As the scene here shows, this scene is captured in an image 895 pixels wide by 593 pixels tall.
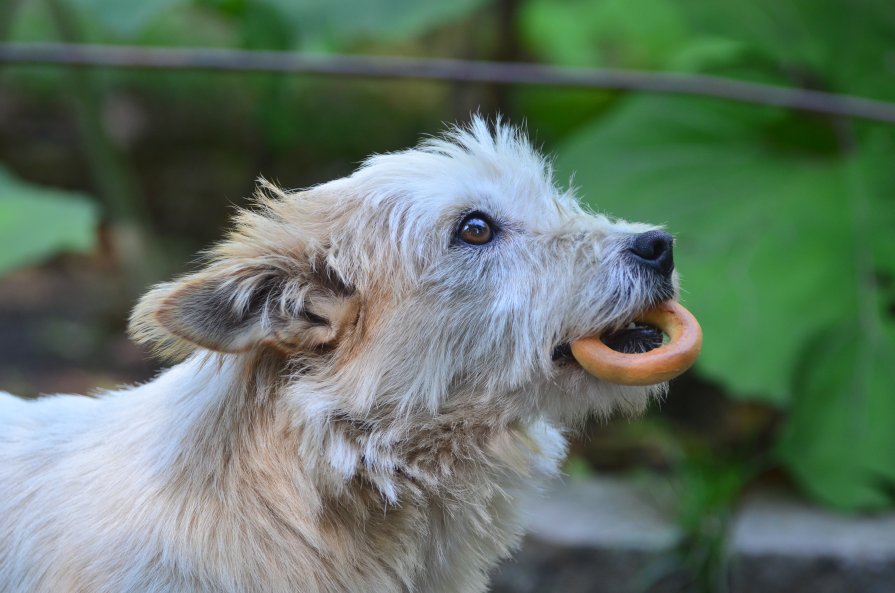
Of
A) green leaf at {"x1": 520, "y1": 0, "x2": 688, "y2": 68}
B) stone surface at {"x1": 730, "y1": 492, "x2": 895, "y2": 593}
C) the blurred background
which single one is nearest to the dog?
the blurred background

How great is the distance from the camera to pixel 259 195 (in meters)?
3.03

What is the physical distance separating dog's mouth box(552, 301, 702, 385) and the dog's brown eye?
376 millimetres

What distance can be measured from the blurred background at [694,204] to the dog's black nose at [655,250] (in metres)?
1.73

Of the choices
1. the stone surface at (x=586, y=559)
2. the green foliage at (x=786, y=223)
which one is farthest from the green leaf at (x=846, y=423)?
the stone surface at (x=586, y=559)

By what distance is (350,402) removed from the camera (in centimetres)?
274

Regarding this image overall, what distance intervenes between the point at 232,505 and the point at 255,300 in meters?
0.55

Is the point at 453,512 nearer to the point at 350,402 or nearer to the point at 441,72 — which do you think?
the point at 350,402

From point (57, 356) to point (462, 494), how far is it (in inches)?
220

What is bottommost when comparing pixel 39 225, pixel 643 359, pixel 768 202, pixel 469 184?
pixel 39 225

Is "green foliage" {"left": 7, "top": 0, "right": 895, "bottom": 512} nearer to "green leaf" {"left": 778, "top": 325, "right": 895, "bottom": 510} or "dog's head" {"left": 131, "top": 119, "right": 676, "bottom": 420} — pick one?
"green leaf" {"left": 778, "top": 325, "right": 895, "bottom": 510}

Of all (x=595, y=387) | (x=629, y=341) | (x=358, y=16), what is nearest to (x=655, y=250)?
(x=629, y=341)

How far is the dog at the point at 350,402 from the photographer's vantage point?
2.70 meters

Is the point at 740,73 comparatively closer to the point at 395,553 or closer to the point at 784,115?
the point at 784,115

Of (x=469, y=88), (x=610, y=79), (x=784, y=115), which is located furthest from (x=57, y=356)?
(x=784, y=115)
